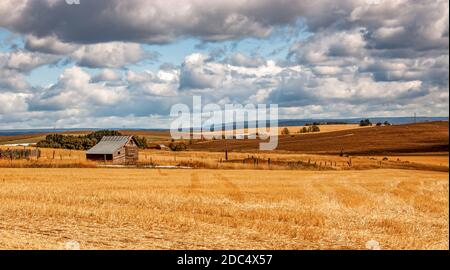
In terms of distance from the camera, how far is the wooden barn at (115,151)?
83562mm

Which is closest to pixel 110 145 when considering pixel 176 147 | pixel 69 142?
pixel 69 142

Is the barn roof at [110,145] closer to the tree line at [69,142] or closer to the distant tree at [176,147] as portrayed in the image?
the tree line at [69,142]

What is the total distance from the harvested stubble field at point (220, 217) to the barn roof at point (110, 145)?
156 ft

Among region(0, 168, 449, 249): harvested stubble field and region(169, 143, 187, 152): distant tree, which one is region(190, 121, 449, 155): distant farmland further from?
region(0, 168, 449, 249): harvested stubble field

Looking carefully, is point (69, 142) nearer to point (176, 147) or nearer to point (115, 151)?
point (176, 147)

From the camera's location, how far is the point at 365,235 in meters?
18.6

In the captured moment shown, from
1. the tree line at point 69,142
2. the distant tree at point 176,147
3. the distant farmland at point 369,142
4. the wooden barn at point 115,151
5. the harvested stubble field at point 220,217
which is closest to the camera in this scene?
the harvested stubble field at point 220,217

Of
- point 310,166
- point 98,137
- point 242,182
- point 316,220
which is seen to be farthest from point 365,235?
point 98,137

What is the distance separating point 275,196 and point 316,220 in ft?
32.4

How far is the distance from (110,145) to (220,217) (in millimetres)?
65217

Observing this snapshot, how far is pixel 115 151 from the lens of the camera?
274 feet

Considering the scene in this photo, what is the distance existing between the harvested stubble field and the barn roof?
47.4 meters

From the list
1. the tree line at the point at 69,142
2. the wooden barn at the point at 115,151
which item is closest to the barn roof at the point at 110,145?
the wooden barn at the point at 115,151
